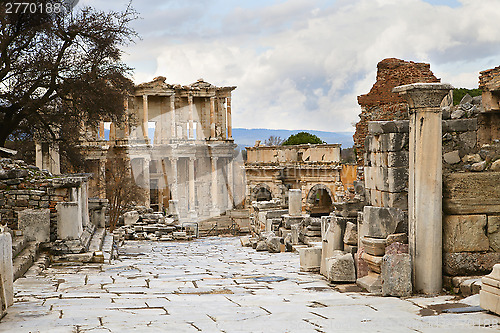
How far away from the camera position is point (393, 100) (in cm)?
1520

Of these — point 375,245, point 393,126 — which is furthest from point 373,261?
point 393,126

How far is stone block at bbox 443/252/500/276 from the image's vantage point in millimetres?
7203

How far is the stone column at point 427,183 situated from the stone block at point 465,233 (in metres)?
0.16

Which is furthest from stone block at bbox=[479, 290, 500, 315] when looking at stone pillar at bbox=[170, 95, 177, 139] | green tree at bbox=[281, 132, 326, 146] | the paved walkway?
green tree at bbox=[281, 132, 326, 146]

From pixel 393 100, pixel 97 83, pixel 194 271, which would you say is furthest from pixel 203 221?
pixel 194 271

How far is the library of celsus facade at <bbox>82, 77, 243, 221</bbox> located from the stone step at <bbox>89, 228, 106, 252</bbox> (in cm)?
2791

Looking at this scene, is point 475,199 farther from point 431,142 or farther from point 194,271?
point 194,271

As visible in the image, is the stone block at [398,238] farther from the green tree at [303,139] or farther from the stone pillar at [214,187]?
the green tree at [303,139]

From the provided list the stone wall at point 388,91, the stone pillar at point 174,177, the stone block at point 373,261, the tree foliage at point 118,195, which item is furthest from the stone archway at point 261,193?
the stone block at point 373,261

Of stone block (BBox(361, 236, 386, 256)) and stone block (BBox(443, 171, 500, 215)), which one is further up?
stone block (BBox(443, 171, 500, 215))

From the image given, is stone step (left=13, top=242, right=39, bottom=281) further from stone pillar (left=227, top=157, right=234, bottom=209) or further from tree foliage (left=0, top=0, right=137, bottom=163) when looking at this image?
stone pillar (left=227, top=157, right=234, bottom=209)

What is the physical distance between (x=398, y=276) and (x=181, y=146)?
131 feet

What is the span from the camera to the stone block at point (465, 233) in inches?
285

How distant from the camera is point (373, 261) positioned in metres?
7.76
